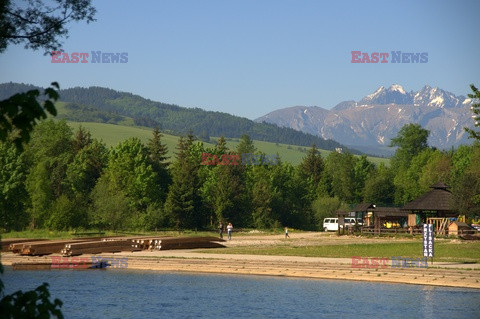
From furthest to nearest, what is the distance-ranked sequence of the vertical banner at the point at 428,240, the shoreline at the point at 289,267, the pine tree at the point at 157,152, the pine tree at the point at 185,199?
the pine tree at the point at 157,152 < the pine tree at the point at 185,199 < the vertical banner at the point at 428,240 < the shoreline at the point at 289,267

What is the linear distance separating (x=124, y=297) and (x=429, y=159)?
11083 centimetres

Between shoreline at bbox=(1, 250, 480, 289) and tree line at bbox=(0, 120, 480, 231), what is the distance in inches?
1063

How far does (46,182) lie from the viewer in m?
77.3

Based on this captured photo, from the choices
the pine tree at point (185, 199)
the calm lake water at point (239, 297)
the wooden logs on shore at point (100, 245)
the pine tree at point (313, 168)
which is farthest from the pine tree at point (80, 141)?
the calm lake water at point (239, 297)

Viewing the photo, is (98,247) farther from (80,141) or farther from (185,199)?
(80,141)

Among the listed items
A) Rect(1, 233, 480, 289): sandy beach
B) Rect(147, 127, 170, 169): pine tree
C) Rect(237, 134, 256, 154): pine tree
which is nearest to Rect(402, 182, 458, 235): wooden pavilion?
Rect(1, 233, 480, 289): sandy beach

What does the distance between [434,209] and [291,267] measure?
3875cm

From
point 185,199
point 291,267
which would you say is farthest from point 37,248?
point 185,199

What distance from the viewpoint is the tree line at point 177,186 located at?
247 feet

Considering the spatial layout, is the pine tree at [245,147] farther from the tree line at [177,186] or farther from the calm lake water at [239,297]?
the calm lake water at [239,297]

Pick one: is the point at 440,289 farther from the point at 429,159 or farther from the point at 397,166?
the point at 397,166

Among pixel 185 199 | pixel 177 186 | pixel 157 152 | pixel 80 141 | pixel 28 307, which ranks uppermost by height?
pixel 80 141

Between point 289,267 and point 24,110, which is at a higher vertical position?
point 24,110

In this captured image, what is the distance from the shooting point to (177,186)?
3602 inches
